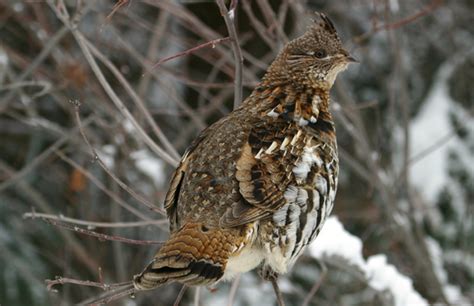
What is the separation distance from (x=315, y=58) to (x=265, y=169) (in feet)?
2.49

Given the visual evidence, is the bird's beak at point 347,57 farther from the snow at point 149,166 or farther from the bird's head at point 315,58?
the snow at point 149,166

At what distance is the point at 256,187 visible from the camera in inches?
151

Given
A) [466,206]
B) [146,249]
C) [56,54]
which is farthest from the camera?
[146,249]

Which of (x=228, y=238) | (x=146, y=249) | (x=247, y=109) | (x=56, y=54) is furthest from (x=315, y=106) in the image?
(x=146, y=249)

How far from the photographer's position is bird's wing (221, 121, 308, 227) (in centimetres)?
377

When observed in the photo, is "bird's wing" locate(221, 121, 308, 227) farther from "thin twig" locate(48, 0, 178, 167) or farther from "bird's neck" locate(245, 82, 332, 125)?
"thin twig" locate(48, 0, 178, 167)

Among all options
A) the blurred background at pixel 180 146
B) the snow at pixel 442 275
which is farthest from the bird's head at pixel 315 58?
the snow at pixel 442 275

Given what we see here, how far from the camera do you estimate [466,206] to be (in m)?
7.27

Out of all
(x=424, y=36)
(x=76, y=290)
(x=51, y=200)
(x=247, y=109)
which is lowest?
(x=76, y=290)

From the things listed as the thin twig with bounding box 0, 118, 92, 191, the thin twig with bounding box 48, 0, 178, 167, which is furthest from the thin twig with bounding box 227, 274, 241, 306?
the thin twig with bounding box 0, 118, 92, 191

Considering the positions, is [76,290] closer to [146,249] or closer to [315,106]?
[146,249]

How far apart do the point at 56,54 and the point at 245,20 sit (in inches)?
94.8

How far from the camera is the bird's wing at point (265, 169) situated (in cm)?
377

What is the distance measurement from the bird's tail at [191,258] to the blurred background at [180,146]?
2.84 meters
